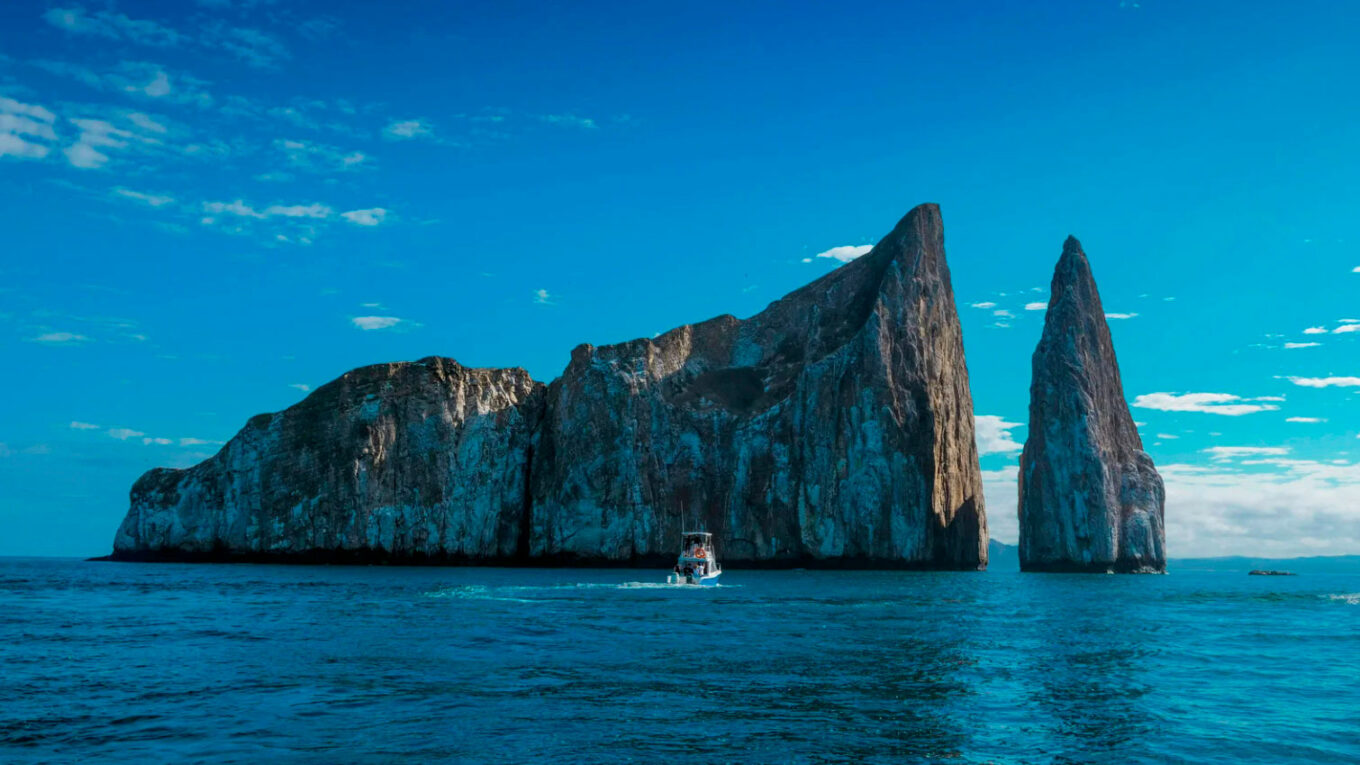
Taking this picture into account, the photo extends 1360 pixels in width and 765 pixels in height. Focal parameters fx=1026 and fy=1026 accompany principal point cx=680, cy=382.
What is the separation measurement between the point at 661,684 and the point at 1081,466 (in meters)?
92.4

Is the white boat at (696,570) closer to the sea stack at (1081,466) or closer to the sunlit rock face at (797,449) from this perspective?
the sunlit rock face at (797,449)

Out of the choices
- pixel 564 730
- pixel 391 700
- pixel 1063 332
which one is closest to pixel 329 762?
pixel 564 730

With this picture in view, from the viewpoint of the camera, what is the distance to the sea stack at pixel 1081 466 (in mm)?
105250

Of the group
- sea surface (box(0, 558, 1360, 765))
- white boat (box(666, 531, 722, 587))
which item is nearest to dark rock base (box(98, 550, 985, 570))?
white boat (box(666, 531, 722, 587))

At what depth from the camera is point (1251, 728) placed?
20.0 m

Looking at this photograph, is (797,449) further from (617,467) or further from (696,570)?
(696,570)

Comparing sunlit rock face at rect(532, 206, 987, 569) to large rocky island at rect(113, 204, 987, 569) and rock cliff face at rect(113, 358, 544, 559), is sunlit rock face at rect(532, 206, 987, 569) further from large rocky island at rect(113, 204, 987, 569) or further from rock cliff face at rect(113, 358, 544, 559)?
rock cliff face at rect(113, 358, 544, 559)

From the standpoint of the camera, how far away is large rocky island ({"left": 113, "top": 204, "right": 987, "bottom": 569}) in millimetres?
102938

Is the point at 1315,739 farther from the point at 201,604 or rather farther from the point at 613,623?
the point at 201,604

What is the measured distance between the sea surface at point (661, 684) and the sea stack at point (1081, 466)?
59.6m

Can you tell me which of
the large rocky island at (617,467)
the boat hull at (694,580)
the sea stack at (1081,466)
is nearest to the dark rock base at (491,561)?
the large rocky island at (617,467)

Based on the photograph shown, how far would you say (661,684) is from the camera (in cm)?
2369

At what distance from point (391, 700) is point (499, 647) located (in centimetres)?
896

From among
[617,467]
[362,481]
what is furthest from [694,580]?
[362,481]
